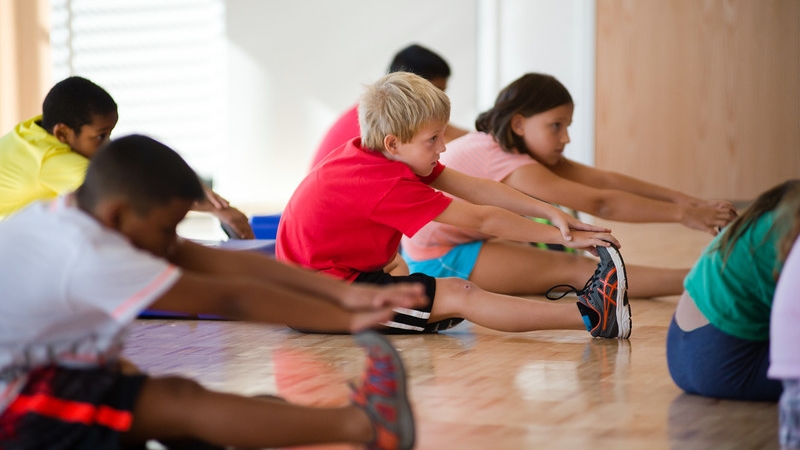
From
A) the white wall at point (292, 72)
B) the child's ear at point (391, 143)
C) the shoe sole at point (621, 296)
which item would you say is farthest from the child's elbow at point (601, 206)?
the white wall at point (292, 72)

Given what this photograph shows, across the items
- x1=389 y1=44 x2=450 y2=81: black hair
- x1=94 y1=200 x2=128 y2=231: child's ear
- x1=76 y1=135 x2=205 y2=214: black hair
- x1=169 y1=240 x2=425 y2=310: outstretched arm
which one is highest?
x1=389 y1=44 x2=450 y2=81: black hair

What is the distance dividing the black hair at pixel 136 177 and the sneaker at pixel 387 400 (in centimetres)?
33

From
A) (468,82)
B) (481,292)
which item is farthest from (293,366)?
(468,82)

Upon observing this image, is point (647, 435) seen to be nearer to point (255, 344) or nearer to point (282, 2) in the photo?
point (255, 344)

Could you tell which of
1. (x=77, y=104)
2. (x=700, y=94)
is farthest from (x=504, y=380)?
(x=700, y=94)

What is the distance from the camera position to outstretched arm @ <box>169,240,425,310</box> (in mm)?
1426

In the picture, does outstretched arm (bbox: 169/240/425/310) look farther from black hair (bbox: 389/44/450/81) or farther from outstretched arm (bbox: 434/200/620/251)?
black hair (bbox: 389/44/450/81)

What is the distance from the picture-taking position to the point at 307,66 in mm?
7152

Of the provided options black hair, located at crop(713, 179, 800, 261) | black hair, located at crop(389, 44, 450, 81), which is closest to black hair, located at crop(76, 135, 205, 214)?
black hair, located at crop(713, 179, 800, 261)

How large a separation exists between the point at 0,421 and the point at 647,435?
3.22ft

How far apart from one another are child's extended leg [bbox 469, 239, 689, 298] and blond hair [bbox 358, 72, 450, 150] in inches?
29.1

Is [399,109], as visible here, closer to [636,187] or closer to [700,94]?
[636,187]

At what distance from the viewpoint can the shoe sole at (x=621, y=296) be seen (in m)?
2.41

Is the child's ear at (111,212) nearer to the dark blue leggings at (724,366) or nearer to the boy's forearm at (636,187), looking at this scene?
the dark blue leggings at (724,366)
